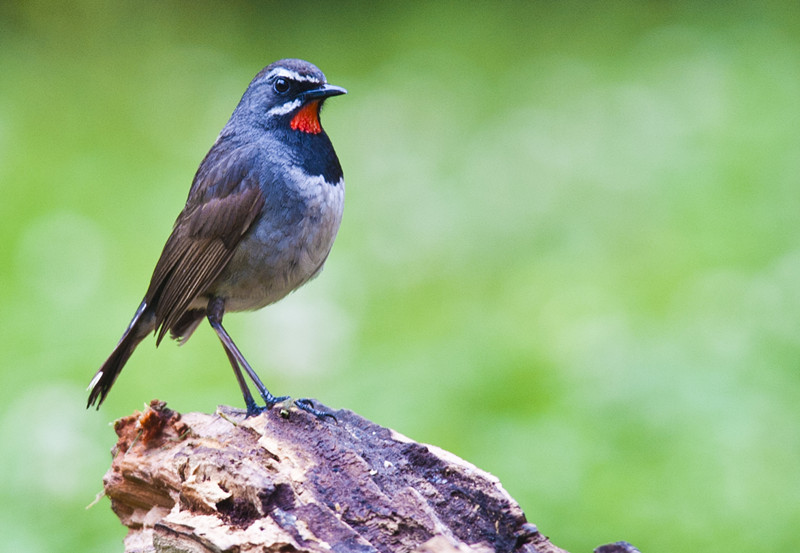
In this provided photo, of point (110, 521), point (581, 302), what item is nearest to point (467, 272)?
point (581, 302)

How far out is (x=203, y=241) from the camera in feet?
16.0

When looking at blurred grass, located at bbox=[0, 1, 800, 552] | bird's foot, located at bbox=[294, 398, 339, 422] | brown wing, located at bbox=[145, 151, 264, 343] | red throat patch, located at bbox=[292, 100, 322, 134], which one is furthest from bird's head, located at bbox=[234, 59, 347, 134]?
blurred grass, located at bbox=[0, 1, 800, 552]

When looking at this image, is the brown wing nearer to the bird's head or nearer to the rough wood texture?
the bird's head

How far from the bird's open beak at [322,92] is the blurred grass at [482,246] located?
233 cm

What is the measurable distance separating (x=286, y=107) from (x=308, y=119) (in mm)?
114

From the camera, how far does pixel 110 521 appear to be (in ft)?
19.9

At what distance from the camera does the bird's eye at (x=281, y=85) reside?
4.99 metres

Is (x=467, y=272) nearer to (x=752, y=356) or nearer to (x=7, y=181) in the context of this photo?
(x=752, y=356)

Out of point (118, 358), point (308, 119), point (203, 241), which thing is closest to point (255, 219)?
point (203, 241)

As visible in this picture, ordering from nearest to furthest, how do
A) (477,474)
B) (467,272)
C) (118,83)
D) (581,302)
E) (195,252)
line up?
(477,474) < (195,252) < (581,302) < (467,272) < (118,83)

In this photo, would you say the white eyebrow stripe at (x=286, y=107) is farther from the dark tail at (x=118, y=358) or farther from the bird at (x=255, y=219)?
the dark tail at (x=118, y=358)

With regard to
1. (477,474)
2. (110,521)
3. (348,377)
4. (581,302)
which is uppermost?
(581,302)

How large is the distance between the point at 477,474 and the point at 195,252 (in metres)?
1.81

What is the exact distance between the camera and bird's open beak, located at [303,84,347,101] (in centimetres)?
487
